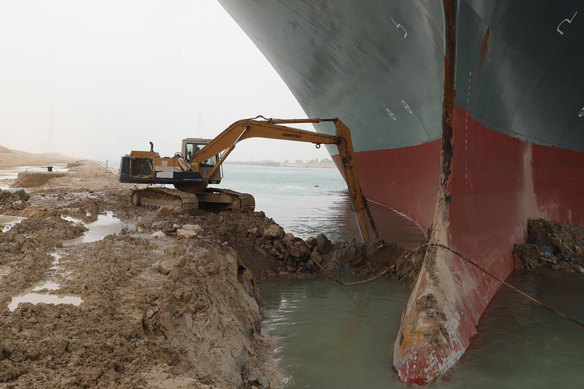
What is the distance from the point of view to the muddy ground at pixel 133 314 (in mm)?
2398

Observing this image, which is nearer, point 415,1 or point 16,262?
point 16,262

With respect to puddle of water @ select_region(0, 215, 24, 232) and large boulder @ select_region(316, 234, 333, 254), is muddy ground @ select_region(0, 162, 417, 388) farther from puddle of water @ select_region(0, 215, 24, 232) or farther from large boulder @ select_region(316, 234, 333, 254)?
large boulder @ select_region(316, 234, 333, 254)

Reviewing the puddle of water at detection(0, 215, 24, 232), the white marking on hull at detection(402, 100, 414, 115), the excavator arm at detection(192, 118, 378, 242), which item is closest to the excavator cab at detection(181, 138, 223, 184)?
the excavator arm at detection(192, 118, 378, 242)

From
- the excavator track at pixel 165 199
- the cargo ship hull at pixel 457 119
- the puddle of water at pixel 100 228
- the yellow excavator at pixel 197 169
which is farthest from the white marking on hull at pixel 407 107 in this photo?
the puddle of water at pixel 100 228

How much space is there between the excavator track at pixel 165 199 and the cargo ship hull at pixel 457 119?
4725 millimetres

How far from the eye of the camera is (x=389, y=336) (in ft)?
15.2

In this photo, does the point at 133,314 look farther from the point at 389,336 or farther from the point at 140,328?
the point at 389,336

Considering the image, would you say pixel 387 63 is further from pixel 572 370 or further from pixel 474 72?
pixel 572 370

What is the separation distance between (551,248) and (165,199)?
811 centimetres

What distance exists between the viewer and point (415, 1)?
18.4 feet

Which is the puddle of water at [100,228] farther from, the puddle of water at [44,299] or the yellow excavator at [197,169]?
the puddle of water at [44,299]

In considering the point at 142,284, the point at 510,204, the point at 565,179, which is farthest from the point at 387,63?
the point at 142,284

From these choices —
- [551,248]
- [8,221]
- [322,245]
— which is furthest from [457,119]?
[8,221]

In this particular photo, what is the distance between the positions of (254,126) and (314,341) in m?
4.79
